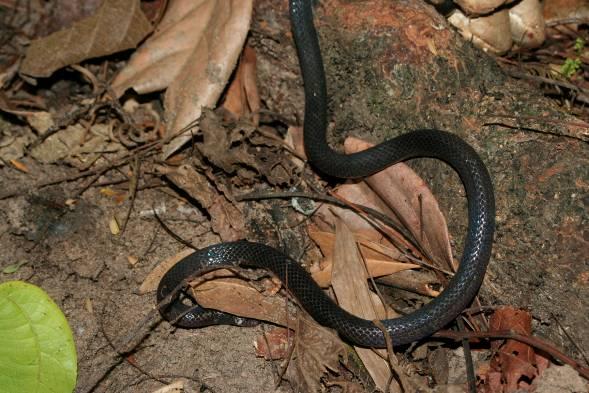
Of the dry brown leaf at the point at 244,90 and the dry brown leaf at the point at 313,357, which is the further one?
the dry brown leaf at the point at 244,90

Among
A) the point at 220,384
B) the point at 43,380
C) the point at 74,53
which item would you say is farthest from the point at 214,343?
the point at 74,53

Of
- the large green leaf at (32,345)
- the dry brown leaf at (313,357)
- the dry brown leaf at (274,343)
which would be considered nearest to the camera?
the large green leaf at (32,345)

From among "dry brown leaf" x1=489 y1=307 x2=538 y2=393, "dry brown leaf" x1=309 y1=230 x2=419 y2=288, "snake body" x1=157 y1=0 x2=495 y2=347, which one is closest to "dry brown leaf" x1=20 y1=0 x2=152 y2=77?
"snake body" x1=157 y1=0 x2=495 y2=347

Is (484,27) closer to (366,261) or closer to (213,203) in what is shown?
(366,261)

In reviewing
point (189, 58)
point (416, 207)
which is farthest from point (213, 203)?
point (416, 207)

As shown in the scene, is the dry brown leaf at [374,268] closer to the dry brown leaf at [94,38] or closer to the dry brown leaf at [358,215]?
the dry brown leaf at [358,215]

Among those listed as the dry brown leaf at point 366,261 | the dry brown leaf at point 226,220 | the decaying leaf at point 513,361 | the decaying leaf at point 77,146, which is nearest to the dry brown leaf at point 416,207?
the dry brown leaf at point 366,261

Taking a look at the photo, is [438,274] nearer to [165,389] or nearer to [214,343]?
[214,343]
